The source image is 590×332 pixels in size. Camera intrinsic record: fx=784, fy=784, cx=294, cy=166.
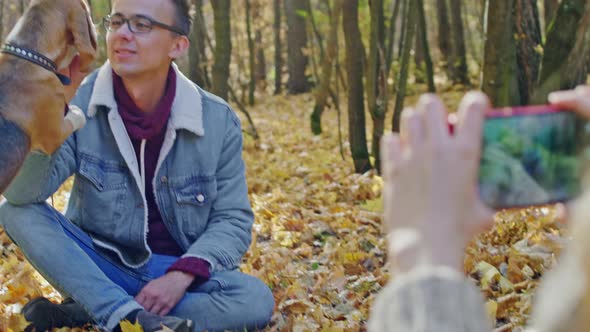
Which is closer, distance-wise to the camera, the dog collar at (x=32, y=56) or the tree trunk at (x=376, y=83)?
the dog collar at (x=32, y=56)

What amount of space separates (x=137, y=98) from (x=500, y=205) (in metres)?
2.80

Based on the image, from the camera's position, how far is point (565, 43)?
5277 millimetres

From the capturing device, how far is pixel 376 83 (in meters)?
7.42

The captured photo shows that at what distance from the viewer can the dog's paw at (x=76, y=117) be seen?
3451mm

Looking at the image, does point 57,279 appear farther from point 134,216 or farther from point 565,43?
point 565,43

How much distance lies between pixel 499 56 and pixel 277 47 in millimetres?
15676

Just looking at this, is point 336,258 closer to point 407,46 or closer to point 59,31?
point 59,31

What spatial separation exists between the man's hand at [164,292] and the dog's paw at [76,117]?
77 centimetres

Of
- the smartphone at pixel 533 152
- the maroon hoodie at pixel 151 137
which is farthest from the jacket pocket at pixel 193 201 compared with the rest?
the smartphone at pixel 533 152

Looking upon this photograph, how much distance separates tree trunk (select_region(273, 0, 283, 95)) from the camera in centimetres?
2032

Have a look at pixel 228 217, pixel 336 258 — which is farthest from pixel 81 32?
pixel 336 258

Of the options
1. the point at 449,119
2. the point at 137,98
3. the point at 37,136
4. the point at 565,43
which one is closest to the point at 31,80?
the point at 37,136

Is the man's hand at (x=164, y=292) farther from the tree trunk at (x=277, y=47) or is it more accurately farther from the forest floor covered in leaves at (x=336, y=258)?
the tree trunk at (x=277, y=47)

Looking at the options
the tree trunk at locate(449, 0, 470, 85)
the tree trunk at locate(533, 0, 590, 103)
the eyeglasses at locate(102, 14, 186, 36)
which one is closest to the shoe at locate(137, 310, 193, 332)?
the eyeglasses at locate(102, 14, 186, 36)
